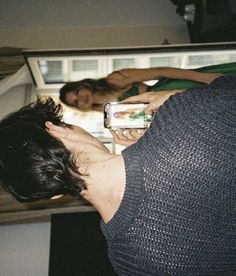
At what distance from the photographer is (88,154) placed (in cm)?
64

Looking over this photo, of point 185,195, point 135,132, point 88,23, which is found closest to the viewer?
point 185,195

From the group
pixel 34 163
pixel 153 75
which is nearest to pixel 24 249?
pixel 153 75

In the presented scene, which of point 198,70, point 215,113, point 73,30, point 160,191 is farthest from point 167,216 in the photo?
point 73,30

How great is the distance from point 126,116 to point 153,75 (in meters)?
0.70

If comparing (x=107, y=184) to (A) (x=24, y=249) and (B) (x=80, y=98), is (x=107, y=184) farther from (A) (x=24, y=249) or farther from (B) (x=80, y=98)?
(A) (x=24, y=249)

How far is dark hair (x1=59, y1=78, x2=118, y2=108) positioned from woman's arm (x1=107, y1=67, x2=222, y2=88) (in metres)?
0.03

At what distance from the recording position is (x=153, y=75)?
1639 millimetres

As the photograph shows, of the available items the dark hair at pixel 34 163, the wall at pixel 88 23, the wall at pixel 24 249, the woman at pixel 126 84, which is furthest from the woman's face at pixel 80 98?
the dark hair at pixel 34 163

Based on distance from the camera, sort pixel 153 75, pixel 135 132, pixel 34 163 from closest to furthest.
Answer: pixel 34 163 < pixel 135 132 < pixel 153 75

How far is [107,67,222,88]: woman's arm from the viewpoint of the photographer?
1.57 m

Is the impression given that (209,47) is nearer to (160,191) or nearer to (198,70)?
(198,70)

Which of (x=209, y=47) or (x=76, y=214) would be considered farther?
(x=76, y=214)

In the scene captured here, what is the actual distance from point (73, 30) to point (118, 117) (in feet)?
4.03

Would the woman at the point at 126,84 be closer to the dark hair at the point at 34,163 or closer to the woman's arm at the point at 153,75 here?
the woman's arm at the point at 153,75
